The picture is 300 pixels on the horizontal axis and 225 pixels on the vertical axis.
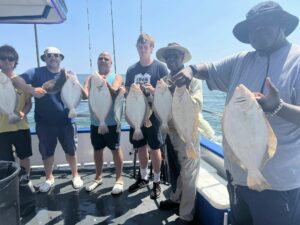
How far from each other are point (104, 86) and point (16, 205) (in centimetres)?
160

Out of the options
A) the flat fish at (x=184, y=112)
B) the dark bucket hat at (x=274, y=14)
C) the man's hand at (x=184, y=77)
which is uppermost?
the dark bucket hat at (x=274, y=14)

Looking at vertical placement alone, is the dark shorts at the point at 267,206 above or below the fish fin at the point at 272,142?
below

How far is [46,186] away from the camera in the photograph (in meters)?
4.48

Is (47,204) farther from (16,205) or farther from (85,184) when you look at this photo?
(16,205)

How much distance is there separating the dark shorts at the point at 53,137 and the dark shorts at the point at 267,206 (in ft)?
9.66

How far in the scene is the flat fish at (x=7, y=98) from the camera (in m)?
3.70

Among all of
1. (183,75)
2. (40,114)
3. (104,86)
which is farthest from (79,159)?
(183,75)

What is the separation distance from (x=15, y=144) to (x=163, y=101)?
8.27ft

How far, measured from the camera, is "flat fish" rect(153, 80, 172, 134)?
9.45ft

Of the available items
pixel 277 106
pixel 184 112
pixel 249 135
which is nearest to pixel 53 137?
pixel 184 112

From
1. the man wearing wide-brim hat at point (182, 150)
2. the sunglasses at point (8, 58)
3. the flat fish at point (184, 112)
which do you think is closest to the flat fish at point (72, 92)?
the sunglasses at point (8, 58)

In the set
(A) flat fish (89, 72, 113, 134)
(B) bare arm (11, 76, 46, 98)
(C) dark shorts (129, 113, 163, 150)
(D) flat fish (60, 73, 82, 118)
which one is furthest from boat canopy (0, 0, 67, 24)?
(C) dark shorts (129, 113, 163, 150)

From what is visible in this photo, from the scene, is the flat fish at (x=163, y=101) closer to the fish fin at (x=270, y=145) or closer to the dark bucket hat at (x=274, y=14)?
the dark bucket hat at (x=274, y=14)

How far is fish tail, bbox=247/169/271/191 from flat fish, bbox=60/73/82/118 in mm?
2486
